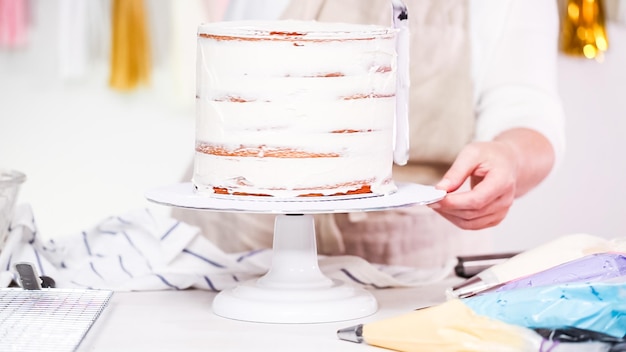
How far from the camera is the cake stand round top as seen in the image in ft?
3.02

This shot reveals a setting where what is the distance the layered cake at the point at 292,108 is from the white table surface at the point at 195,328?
0.12 meters

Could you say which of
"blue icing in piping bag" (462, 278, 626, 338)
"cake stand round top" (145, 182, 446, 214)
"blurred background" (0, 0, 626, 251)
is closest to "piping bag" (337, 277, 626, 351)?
"blue icing in piping bag" (462, 278, 626, 338)

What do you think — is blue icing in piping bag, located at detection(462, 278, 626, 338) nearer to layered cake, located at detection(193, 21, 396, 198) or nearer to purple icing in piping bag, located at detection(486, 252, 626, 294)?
purple icing in piping bag, located at detection(486, 252, 626, 294)

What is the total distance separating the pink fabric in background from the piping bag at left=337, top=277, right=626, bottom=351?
2004 mm

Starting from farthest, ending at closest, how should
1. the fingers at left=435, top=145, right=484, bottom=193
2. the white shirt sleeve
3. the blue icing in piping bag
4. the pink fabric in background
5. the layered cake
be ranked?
the pink fabric in background, the white shirt sleeve, the fingers at left=435, top=145, right=484, bottom=193, the layered cake, the blue icing in piping bag

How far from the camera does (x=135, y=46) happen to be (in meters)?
2.72

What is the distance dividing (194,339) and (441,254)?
824 millimetres

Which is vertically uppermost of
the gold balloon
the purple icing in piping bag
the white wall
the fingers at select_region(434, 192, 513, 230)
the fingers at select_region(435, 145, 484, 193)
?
the gold balloon

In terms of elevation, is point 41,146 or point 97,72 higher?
point 97,72

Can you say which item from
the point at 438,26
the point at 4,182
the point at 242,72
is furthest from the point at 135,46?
the point at 242,72

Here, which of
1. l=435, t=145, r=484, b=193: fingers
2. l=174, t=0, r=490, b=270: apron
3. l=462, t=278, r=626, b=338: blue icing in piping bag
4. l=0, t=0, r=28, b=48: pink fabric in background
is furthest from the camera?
l=0, t=0, r=28, b=48: pink fabric in background

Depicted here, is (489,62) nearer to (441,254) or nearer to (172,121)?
(441,254)

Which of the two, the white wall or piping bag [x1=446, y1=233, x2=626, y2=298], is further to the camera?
the white wall

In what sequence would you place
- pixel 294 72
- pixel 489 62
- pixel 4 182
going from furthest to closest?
pixel 489 62
pixel 4 182
pixel 294 72
